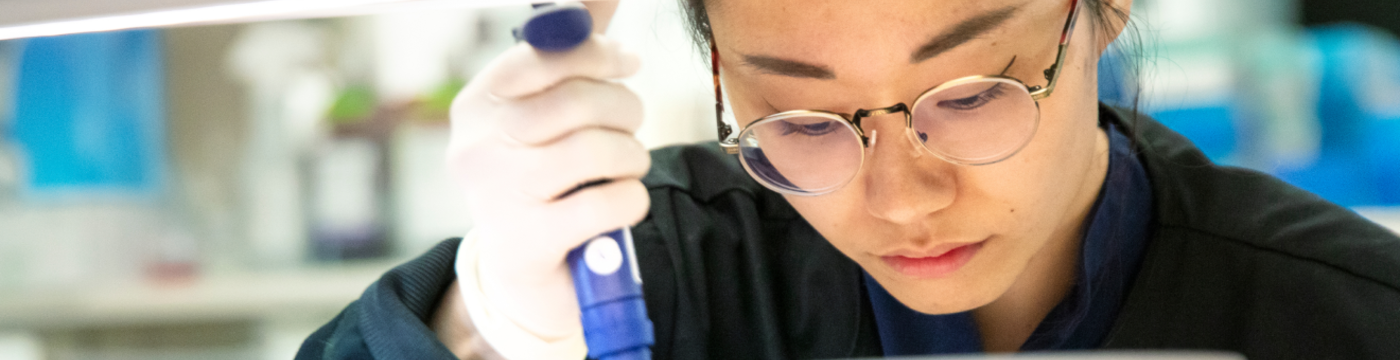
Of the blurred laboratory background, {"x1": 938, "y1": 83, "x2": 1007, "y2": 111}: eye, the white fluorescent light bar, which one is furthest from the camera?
the blurred laboratory background

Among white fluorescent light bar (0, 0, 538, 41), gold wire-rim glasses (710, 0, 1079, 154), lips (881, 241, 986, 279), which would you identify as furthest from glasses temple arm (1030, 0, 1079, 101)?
white fluorescent light bar (0, 0, 538, 41)

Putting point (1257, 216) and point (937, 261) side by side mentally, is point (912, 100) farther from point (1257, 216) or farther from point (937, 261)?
point (1257, 216)

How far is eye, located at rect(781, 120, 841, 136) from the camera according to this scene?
0.64 meters

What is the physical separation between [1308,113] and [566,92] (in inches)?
45.0

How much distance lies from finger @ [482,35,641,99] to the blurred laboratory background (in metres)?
0.27

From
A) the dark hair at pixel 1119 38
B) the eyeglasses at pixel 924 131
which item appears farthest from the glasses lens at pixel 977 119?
the dark hair at pixel 1119 38

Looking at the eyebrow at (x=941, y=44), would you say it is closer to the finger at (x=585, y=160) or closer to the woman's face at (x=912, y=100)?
the woman's face at (x=912, y=100)

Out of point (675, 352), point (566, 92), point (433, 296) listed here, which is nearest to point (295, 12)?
point (566, 92)

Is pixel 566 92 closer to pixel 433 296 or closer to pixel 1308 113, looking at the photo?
pixel 433 296

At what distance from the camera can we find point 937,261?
72 cm

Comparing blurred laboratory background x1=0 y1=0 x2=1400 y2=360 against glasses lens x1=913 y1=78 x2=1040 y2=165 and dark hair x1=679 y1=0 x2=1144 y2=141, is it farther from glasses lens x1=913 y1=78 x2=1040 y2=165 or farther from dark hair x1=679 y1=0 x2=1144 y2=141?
glasses lens x1=913 y1=78 x2=1040 y2=165

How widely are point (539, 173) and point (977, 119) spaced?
311 mm

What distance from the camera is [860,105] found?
0.62 meters

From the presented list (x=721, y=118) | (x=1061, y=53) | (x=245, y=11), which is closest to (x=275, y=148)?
(x=721, y=118)
